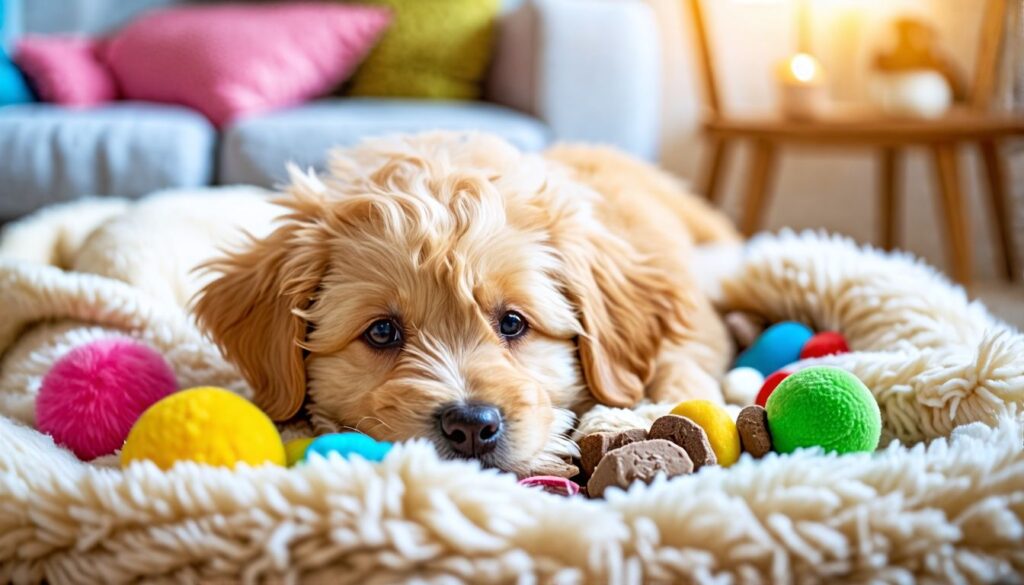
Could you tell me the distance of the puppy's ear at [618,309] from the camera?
186cm

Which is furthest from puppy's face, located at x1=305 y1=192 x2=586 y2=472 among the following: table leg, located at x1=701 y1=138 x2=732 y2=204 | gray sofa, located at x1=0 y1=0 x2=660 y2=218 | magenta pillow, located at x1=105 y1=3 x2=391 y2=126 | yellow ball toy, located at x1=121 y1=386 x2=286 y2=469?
table leg, located at x1=701 y1=138 x2=732 y2=204

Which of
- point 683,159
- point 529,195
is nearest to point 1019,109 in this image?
point 683,159

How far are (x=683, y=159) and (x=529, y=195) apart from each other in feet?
12.9

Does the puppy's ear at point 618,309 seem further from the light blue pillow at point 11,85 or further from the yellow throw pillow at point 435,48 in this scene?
the light blue pillow at point 11,85

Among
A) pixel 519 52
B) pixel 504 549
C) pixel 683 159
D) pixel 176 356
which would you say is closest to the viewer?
pixel 504 549

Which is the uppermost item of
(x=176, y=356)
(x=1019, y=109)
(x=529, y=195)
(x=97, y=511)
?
(x=1019, y=109)

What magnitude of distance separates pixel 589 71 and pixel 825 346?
204cm

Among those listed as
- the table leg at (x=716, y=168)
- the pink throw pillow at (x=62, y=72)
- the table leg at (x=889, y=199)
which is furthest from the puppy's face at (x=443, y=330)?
the table leg at (x=889, y=199)

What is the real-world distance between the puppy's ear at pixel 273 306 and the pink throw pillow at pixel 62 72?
2.46 metres

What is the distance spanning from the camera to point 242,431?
1447mm

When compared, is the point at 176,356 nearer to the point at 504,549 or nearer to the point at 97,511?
the point at 97,511

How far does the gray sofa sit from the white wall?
57.3 inches

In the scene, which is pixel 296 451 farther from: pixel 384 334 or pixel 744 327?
pixel 744 327

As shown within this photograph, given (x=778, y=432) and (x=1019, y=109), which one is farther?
(x=1019, y=109)
